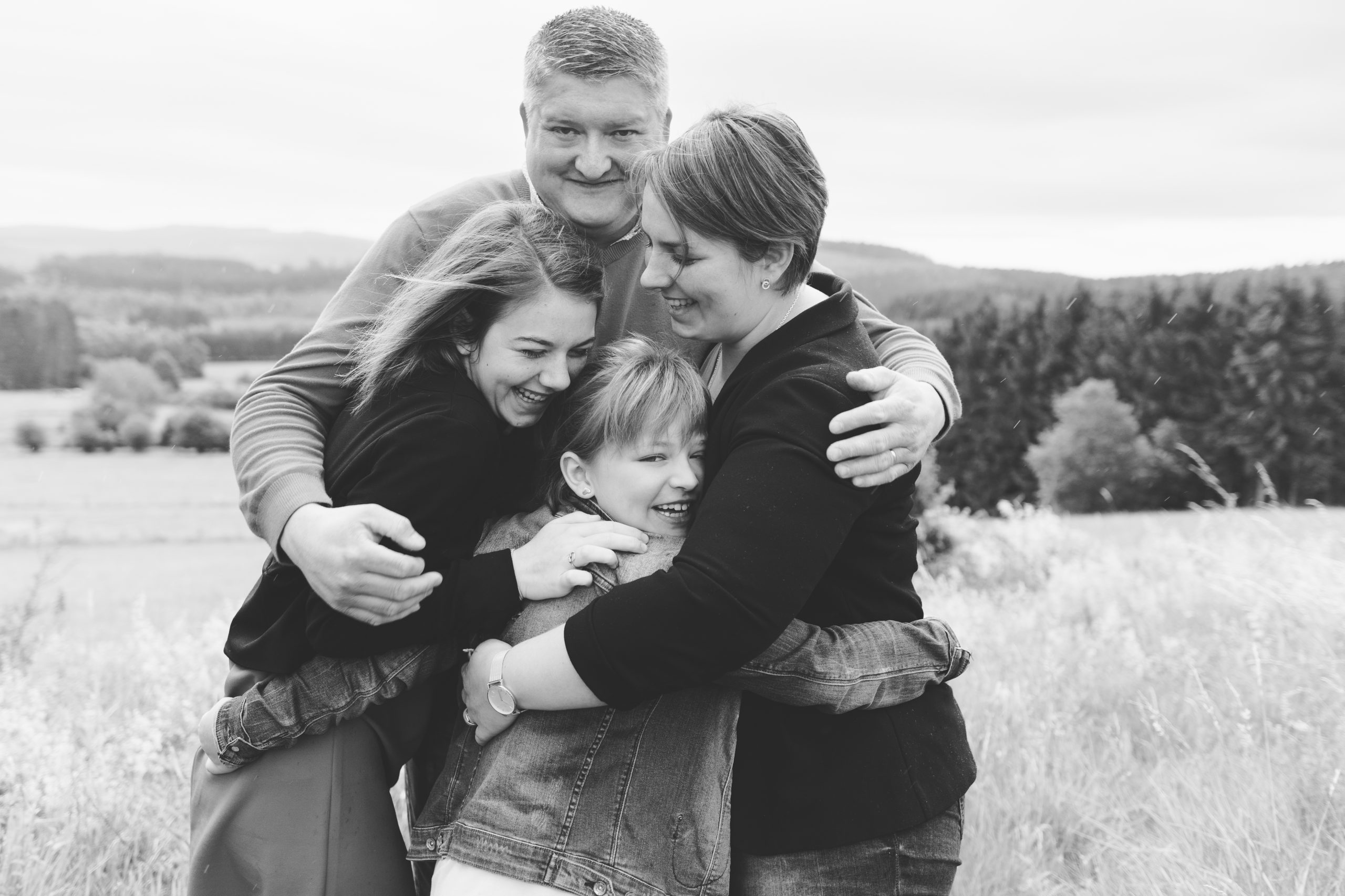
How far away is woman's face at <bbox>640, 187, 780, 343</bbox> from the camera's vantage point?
6.76ft

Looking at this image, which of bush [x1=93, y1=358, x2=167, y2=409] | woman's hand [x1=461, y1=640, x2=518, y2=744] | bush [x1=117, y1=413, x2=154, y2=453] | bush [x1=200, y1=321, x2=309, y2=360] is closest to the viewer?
woman's hand [x1=461, y1=640, x2=518, y2=744]

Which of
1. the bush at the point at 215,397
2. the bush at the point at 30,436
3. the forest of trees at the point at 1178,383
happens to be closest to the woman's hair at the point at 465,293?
the bush at the point at 215,397

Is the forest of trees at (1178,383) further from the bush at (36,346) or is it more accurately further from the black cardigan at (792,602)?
the black cardigan at (792,602)

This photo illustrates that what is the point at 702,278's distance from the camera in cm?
208

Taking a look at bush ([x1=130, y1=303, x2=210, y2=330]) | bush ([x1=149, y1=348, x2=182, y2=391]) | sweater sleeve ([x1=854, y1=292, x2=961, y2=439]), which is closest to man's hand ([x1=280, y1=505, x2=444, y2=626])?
sweater sleeve ([x1=854, y1=292, x2=961, y2=439])

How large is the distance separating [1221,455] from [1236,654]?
61.8 m

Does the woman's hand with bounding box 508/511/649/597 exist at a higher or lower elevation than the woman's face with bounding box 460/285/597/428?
lower

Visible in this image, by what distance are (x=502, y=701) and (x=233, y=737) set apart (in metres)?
0.65

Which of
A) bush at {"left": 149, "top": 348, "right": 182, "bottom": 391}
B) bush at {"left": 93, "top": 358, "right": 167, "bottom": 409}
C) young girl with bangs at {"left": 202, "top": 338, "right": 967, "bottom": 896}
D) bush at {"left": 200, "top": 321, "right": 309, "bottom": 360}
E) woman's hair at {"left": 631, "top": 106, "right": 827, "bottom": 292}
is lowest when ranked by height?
bush at {"left": 93, "top": 358, "right": 167, "bottom": 409}

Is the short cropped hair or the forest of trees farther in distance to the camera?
the forest of trees

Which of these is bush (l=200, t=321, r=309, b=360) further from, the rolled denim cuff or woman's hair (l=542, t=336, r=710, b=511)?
woman's hair (l=542, t=336, r=710, b=511)

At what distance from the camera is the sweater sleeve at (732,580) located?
5.93 feet

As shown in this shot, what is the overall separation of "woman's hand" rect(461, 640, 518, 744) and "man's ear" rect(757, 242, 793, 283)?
3.06 feet

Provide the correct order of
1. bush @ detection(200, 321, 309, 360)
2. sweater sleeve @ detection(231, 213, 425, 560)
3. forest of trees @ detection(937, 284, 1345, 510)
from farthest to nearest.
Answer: forest of trees @ detection(937, 284, 1345, 510), bush @ detection(200, 321, 309, 360), sweater sleeve @ detection(231, 213, 425, 560)
